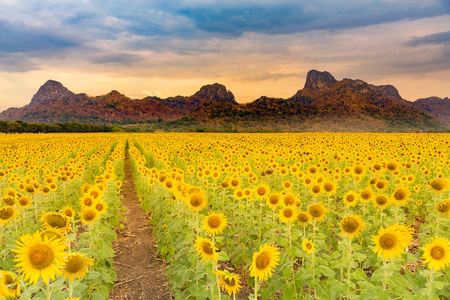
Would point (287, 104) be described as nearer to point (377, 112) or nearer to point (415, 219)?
point (377, 112)

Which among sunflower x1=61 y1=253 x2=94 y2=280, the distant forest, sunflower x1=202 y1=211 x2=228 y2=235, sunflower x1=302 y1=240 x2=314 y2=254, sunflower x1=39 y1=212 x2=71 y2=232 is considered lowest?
sunflower x1=302 y1=240 x2=314 y2=254

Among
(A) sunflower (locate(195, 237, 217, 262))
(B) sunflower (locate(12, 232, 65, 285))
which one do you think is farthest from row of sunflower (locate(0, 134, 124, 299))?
(A) sunflower (locate(195, 237, 217, 262))

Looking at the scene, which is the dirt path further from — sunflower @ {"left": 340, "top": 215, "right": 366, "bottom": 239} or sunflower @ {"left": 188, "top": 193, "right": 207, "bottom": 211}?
sunflower @ {"left": 340, "top": 215, "right": 366, "bottom": 239}

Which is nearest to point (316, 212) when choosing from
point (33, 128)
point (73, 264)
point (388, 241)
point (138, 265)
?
point (388, 241)

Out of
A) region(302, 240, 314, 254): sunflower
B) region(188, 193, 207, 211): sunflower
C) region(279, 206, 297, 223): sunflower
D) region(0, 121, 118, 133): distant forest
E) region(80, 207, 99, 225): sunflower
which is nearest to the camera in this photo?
region(302, 240, 314, 254): sunflower

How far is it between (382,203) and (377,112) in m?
177

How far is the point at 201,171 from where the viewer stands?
10445 millimetres

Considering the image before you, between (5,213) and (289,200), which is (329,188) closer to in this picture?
(289,200)

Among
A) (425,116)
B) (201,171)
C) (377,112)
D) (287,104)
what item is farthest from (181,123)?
(201,171)

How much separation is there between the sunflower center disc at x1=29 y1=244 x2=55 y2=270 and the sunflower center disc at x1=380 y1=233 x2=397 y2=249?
3.74 meters

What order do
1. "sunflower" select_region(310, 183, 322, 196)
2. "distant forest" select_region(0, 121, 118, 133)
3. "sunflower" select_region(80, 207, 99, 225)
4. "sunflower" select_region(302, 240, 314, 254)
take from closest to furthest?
1. "sunflower" select_region(302, 240, 314, 254)
2. "sunflower" select_region(80, 207, 99, 225)
3. "sunflower" select_region(310, 183, 322, 196)
4. "distant forest" select_region(0, 121, 118, 133)

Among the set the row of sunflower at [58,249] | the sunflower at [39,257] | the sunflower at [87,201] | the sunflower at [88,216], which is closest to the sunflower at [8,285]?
the row of sunflower at [58,249]

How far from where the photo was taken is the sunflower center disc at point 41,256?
8.07 ft

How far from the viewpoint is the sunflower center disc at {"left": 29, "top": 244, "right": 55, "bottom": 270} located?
8.07 ft
